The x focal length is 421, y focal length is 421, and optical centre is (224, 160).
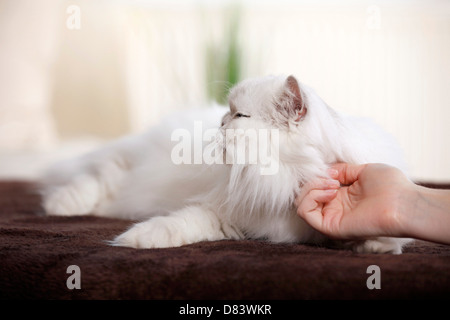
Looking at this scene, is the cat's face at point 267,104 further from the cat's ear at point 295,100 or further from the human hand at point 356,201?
the human hand at point 356,201

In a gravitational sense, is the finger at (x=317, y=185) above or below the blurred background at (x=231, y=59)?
below

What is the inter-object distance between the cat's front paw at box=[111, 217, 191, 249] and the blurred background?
82.8 inches

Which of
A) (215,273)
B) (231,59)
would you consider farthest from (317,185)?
(231,59)

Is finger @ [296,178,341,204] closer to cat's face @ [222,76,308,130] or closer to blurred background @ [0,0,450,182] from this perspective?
cat's face @ [222,76,308,130]

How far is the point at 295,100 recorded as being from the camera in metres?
0.92

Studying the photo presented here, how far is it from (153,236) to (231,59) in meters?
2.30

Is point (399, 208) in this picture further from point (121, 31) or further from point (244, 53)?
point (121, 31)

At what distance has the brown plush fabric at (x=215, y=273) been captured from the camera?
0.71 m

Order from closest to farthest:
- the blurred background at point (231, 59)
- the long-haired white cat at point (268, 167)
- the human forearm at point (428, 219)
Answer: the human forearm at point (428, 219) → the long-haired white cat at point (268, 167) → the blurred background at point (231, 59)

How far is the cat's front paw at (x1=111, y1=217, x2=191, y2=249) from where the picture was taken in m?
0.96

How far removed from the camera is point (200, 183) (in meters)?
1.24

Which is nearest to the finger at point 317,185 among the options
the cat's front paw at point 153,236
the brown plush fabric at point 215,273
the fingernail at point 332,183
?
the fingernail at point 332,183

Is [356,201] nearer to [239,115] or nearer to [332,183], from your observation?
[332,183]

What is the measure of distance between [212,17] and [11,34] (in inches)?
60.0
